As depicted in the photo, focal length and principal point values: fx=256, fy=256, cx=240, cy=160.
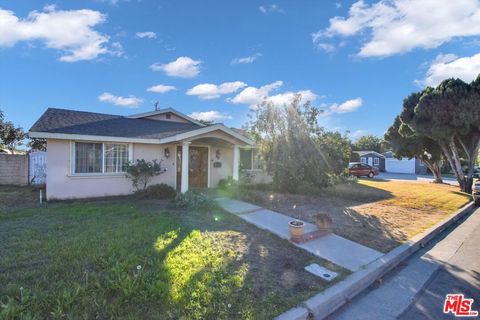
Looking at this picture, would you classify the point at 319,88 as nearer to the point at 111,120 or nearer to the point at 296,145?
the point at 296,145

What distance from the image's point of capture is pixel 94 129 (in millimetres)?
9961

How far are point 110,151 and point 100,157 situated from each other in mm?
417

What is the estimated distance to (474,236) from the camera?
283 inches

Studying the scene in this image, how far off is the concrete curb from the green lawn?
143mm

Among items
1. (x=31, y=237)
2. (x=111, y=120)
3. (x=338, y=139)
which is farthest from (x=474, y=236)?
(x=111, y=120)

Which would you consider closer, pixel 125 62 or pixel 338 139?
pixel 338 139

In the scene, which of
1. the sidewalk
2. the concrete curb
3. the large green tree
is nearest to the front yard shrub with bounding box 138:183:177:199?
the large green tree

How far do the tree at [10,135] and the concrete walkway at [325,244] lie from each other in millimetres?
25170

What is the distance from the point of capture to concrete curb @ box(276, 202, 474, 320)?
3197 mm

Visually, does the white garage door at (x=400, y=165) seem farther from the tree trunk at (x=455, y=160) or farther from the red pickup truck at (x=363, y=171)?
the tree trunk at (x=455, y=160)

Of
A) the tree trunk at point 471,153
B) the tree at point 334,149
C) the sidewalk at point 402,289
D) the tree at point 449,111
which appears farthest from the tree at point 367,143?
the sidewalk at point 402,289

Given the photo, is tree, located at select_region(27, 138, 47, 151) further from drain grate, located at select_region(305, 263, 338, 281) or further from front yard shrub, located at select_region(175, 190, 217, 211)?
drain grate, located at select_region(305, 263, 338, 281)

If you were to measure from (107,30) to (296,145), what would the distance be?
9.80 m

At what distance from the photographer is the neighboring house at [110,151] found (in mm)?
9070
